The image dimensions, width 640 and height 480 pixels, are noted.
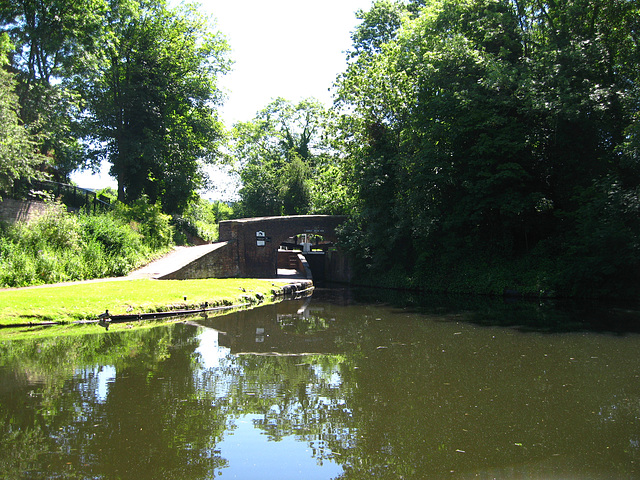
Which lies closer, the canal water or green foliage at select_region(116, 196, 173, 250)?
the canal water

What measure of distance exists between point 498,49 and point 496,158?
16.5ft

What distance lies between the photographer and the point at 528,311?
1454 centimetres

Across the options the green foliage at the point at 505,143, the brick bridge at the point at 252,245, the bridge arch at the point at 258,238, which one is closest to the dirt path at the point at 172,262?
the brick bridge at the point at 252,245

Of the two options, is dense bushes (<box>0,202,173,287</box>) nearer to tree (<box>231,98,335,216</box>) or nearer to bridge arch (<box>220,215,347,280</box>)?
bridge arch (<box>220,215,347,280</box>)

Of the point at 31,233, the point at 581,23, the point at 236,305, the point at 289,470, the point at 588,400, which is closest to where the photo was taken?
the point at 289,470

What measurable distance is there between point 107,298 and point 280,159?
33.2 metres

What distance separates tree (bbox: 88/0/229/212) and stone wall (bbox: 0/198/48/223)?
→ 329 inches

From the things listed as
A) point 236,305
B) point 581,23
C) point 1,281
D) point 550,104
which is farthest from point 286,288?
point 581,23

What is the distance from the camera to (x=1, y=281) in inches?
549

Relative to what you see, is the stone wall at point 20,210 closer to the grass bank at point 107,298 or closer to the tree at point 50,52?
the tree at point 50,52

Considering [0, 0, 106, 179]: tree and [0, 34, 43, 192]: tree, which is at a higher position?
[0, 0, 106, 179]: tree

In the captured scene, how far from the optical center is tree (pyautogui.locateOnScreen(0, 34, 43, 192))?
52.5ft

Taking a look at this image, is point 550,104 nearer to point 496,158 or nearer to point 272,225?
point 496,158

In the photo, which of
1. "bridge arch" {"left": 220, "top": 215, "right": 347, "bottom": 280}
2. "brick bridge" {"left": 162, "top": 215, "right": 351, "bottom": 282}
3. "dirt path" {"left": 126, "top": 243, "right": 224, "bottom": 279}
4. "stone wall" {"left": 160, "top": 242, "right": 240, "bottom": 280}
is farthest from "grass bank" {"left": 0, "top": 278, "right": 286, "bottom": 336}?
"bridge arch" {"left": 220, "top": 215, "right": 347, "bottom": 280}
